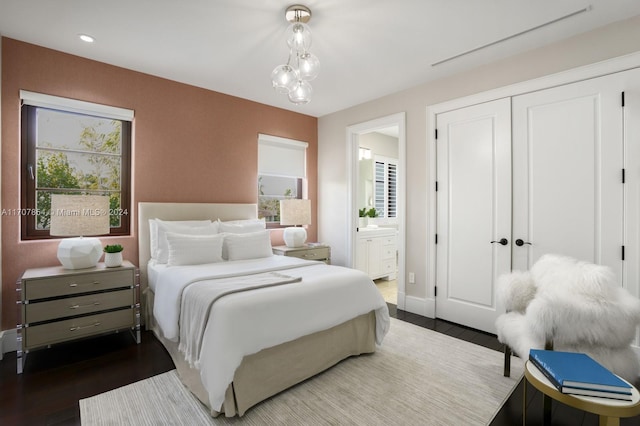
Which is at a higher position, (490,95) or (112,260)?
(490,95)

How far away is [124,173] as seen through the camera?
11.1 feet

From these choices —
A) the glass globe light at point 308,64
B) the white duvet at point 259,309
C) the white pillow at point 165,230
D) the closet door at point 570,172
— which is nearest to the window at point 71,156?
the white pillow at point 165,230

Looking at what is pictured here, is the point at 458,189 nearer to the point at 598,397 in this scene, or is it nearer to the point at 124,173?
the point at 598,397

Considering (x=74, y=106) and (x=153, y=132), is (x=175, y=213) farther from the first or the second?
(x=74, y=106)

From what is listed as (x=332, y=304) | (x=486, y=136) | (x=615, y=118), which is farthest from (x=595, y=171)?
(x=332, y=304)

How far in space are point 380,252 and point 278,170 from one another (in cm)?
218

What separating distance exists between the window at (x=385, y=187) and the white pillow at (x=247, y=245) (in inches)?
125

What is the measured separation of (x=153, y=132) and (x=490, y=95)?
3.59 m

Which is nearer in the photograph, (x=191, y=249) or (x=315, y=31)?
(x=315, y=31)

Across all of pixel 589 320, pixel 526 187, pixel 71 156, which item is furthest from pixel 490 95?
pixel 71 156

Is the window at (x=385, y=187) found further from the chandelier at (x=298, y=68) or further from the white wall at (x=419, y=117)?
the chandelier at (x=298, y=68)

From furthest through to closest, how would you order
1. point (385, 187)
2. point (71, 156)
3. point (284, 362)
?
point (385, 187)
point (71, 156)
point (284, 362)

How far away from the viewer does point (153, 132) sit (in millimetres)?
3445

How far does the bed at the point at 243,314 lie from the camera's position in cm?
185
